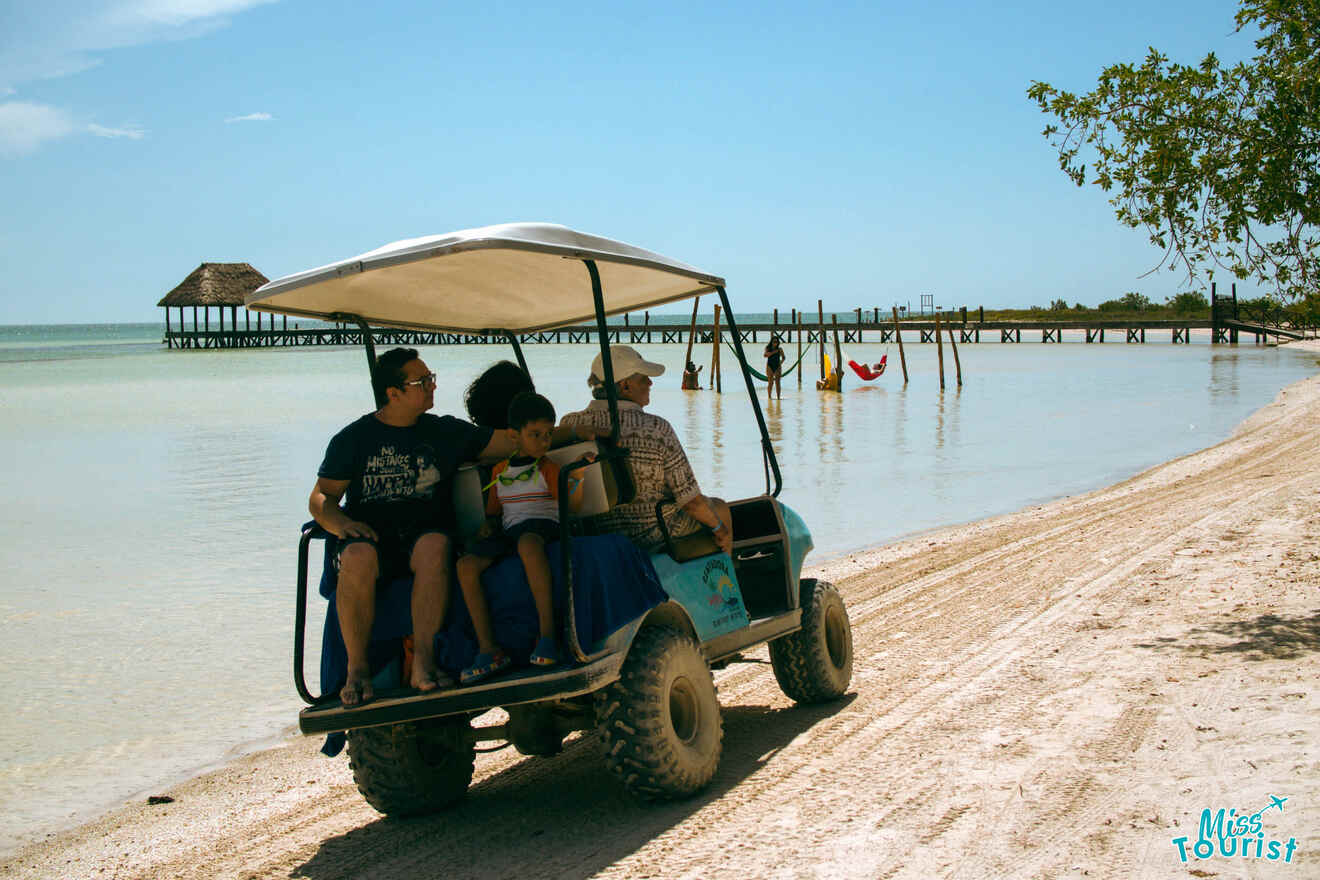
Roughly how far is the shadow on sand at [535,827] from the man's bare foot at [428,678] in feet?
1.77

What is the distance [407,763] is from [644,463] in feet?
4.29

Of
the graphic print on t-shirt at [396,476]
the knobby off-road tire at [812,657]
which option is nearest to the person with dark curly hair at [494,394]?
the graphic print on t-shirt at [396,476]

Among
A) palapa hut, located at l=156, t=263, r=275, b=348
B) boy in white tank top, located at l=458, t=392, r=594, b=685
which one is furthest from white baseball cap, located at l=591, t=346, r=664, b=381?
palapa hut, located at l=156, t=263, r=275, b=348

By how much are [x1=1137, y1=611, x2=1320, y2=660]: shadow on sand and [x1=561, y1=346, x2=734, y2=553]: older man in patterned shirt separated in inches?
104

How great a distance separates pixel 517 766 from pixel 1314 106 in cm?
488

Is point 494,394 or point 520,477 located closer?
point 520,477

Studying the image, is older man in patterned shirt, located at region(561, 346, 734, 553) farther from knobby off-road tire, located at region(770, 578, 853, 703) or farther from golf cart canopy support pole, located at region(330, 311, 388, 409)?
knobby off-road tire, located at region(770, 578, 853, 703)

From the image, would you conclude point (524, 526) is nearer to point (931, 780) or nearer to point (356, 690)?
point (356, 690)

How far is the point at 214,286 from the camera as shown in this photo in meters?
71.2

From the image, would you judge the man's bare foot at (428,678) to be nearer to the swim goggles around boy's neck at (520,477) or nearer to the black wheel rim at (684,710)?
the swim goggles around boy's neck at (520,477)

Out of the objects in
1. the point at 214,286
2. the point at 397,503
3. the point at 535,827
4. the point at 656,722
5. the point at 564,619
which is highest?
the point at 214,286

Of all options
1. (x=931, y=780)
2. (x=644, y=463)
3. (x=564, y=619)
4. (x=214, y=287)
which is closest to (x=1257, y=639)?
(x=931, y=780)

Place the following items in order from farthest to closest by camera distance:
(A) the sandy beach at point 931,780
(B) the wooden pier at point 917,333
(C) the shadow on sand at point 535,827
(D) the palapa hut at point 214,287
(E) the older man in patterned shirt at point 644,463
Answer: (D) the palapa hut at point 214,287 < (B) the wooden pier at point 917,333 < (E) the older man in patterned shirt at point 644,463 < (C) the shadow on sand at point 535,827 < (A) the sandy beach at point 931,780

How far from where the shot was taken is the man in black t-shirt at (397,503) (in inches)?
147
